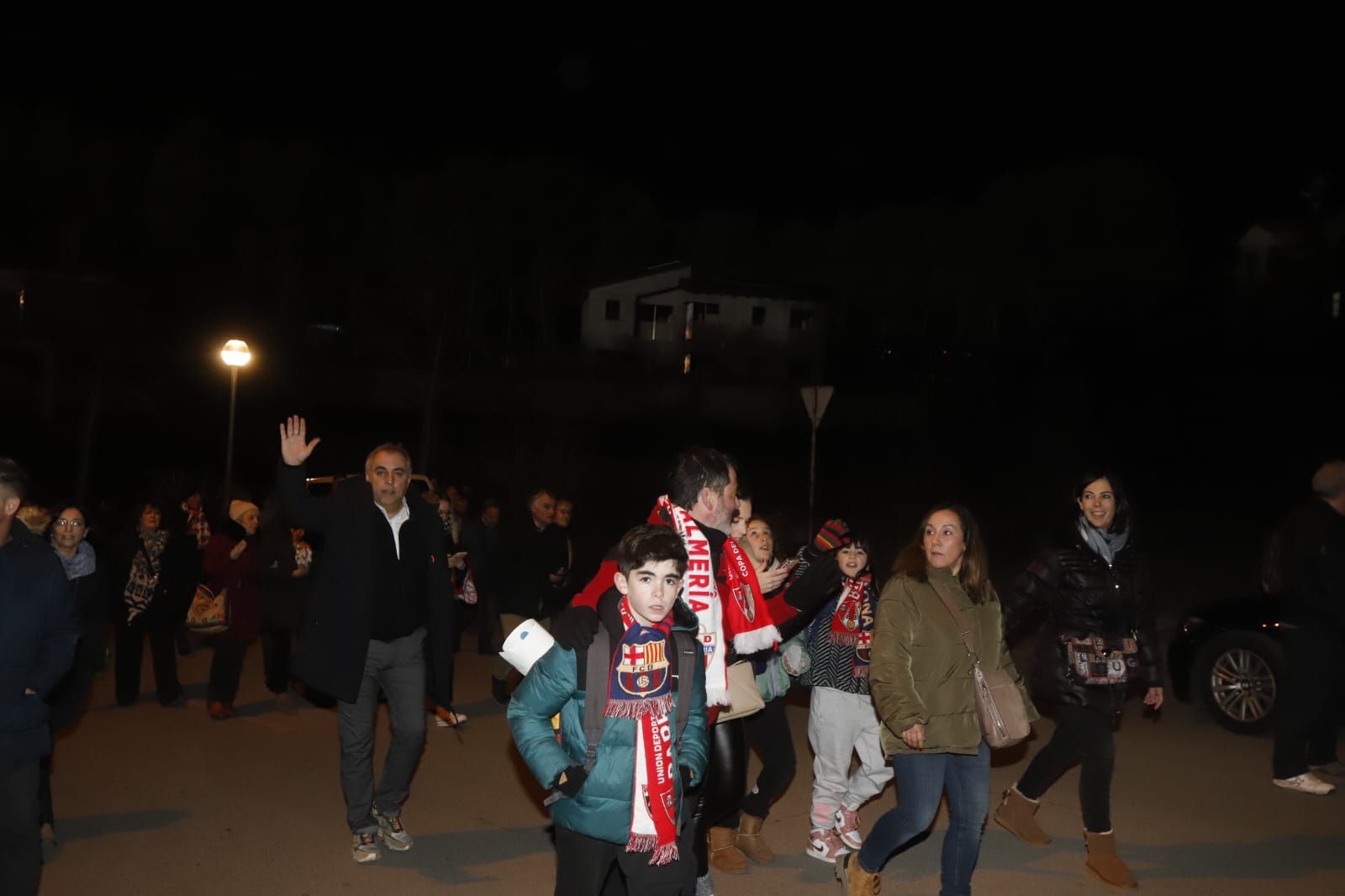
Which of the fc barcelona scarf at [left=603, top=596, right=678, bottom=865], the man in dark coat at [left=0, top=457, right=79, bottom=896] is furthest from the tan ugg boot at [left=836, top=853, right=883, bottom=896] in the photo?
the man in dark coat at [left=0, top=457, right=79, bottom=896]

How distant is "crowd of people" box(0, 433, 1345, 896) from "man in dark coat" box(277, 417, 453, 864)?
12mm

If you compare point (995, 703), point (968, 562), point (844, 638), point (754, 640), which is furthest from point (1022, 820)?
point (754, 640)

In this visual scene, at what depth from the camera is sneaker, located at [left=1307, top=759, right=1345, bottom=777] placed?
805 cm

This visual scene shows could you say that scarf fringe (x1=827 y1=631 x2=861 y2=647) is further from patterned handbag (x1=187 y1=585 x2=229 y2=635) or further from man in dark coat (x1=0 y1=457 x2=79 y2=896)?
patterned handbag (x1=187 y1=585 x2=229 y2=635)

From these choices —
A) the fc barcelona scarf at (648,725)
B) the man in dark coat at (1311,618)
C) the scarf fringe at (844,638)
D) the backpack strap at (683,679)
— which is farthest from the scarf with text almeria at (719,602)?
the man in dark coat at (1311,618)

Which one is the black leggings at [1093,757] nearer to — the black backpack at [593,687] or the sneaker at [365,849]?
the black backpack at [593,687]

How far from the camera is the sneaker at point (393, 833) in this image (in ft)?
20.8

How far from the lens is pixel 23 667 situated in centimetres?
425

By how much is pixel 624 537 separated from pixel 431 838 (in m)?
3.33

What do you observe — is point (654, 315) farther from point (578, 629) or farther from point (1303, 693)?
point (578, 629)

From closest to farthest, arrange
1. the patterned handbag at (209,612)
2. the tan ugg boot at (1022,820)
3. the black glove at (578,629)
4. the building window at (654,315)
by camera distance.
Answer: the black glove at (578,629)
the tan ugg boot at (1022,820)
the patterned handbag at (209,612)
the building window at (654,315)

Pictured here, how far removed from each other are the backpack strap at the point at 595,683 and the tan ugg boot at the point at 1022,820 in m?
3.61

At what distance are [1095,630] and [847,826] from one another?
1.60 m

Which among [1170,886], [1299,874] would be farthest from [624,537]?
[1299,874]
